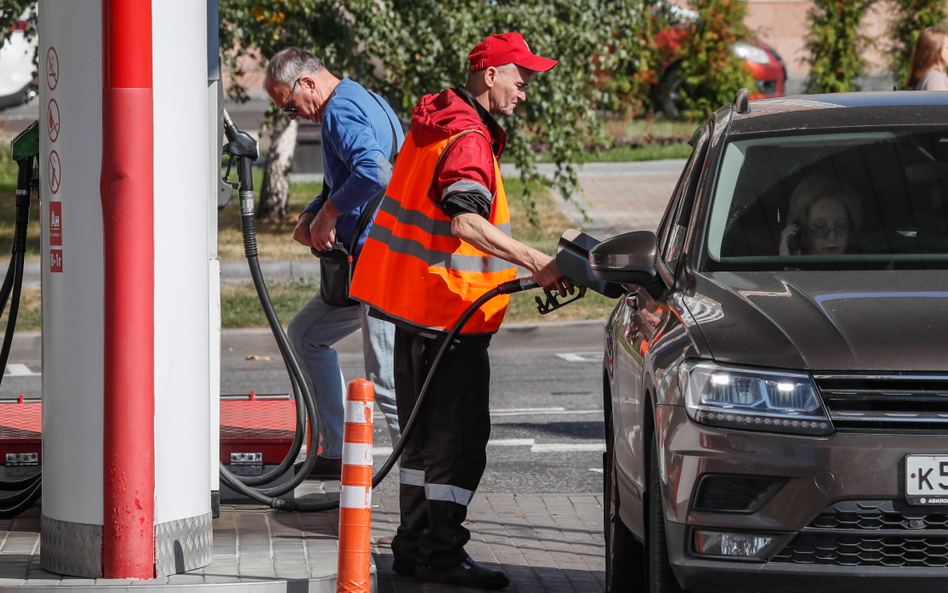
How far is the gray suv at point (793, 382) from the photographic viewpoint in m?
3.29

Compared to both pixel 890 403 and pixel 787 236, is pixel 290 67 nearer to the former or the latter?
pixel 787 236

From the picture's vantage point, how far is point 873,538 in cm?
331

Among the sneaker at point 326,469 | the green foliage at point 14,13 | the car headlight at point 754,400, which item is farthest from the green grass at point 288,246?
the car headlight at point 754,400

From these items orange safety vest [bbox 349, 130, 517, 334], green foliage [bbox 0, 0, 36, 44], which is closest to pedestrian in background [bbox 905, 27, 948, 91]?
orange safety vest [bbox 349, 130, 517, 334]

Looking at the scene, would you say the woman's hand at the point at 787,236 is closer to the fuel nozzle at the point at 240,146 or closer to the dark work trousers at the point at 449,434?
the dark work trousers at the point at 449,434

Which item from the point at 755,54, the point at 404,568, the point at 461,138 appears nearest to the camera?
the point at 461,138

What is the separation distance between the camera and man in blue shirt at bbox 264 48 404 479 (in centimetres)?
584

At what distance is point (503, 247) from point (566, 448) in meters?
3.39

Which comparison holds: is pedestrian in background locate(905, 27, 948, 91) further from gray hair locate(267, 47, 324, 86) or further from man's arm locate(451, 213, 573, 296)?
man's arm locate(451, 213, 573, 296)

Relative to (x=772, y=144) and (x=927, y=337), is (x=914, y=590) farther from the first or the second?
(x=772, y=144)

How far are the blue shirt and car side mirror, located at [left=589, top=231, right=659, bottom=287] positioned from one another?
6.31 ft

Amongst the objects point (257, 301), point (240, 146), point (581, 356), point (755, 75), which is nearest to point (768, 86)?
point (755, 75)

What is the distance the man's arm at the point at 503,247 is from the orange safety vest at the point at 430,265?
0.14m

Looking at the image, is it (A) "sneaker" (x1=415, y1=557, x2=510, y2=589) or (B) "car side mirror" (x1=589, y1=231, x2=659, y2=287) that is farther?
(A) "sneaker" (x1=415, y1=557, x2=510, y2=589)
